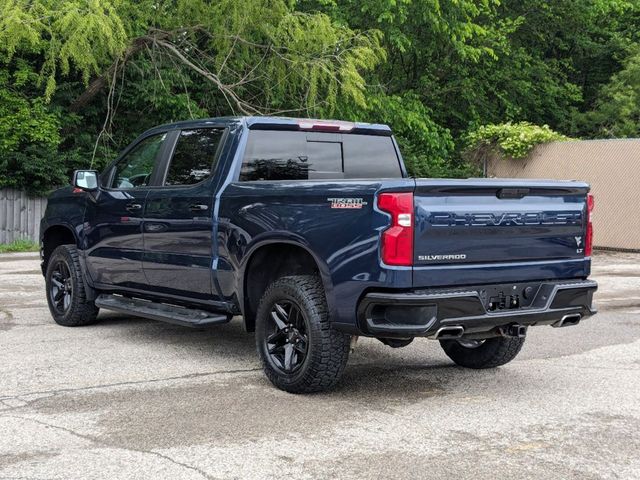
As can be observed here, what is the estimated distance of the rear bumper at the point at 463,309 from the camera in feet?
17.8

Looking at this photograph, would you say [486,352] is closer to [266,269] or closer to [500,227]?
[500,227]

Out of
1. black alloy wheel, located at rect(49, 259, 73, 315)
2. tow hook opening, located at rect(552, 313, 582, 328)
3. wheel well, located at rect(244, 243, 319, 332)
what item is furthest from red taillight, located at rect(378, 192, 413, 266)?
black alloy wheel, located at rect(49, 259, 73, 315)

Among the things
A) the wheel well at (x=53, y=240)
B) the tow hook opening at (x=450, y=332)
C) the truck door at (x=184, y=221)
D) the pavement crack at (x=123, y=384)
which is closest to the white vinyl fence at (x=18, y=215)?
the wheel well at (x=53, y=240)

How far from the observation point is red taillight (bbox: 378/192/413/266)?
5.41m

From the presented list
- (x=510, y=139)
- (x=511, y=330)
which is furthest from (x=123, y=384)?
(x=510, y=139)

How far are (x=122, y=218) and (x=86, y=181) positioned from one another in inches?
22.5

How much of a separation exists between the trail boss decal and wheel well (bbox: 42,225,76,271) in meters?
4.40

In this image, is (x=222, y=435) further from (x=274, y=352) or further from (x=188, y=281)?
(x=188, y=281)

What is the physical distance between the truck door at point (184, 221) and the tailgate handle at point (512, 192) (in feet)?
7.63

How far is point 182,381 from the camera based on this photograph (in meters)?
6.43

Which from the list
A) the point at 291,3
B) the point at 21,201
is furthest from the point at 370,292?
the point at 21,201

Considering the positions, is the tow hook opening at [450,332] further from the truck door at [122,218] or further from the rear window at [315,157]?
the truck door at [122,218]

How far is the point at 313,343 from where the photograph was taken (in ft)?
19.2

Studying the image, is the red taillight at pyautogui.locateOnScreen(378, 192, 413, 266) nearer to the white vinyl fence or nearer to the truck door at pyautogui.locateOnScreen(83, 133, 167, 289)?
the truck door at pyautogui.locateOnScreen(83, 133, 167, 289)
